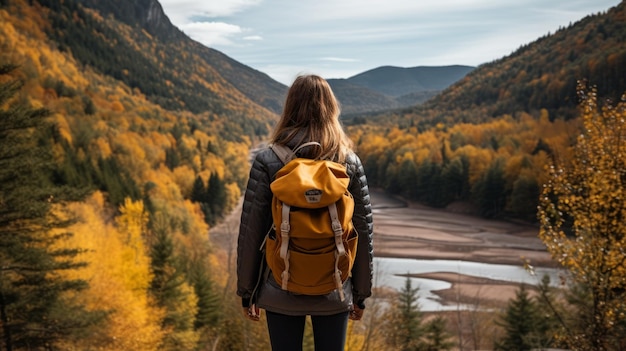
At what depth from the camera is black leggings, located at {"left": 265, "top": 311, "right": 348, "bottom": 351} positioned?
302 cm

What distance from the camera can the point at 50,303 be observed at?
43.4ft

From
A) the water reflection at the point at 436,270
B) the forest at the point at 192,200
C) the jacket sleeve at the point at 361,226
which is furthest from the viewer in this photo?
the water reflection at the point at 436,270

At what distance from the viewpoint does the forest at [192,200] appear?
9797mm

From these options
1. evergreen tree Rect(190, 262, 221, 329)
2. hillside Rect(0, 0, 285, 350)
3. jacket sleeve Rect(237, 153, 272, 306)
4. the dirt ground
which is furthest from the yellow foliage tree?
jacket sleeve Rect(237, 153, 272, 306)

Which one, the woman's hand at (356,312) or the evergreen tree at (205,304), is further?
the evergreen tree at (205,304)

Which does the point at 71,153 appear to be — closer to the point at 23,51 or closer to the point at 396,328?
the point at 396,328

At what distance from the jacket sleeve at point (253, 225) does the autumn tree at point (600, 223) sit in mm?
7707

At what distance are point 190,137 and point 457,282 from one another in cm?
6741

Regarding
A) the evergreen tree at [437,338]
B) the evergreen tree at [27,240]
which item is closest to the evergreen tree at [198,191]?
the evergreen tree at [437,338]

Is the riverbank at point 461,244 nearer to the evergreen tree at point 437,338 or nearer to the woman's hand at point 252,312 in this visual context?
the evergreen tree at point 437,338

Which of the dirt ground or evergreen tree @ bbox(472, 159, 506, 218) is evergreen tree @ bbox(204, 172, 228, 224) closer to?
the dirt ground

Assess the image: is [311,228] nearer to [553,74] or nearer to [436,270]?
[436,270]

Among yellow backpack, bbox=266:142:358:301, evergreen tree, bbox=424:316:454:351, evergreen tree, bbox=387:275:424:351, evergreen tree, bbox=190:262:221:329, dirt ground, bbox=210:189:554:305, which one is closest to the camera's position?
yellow backpack, bbox=266:142:358:301

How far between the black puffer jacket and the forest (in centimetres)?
716
